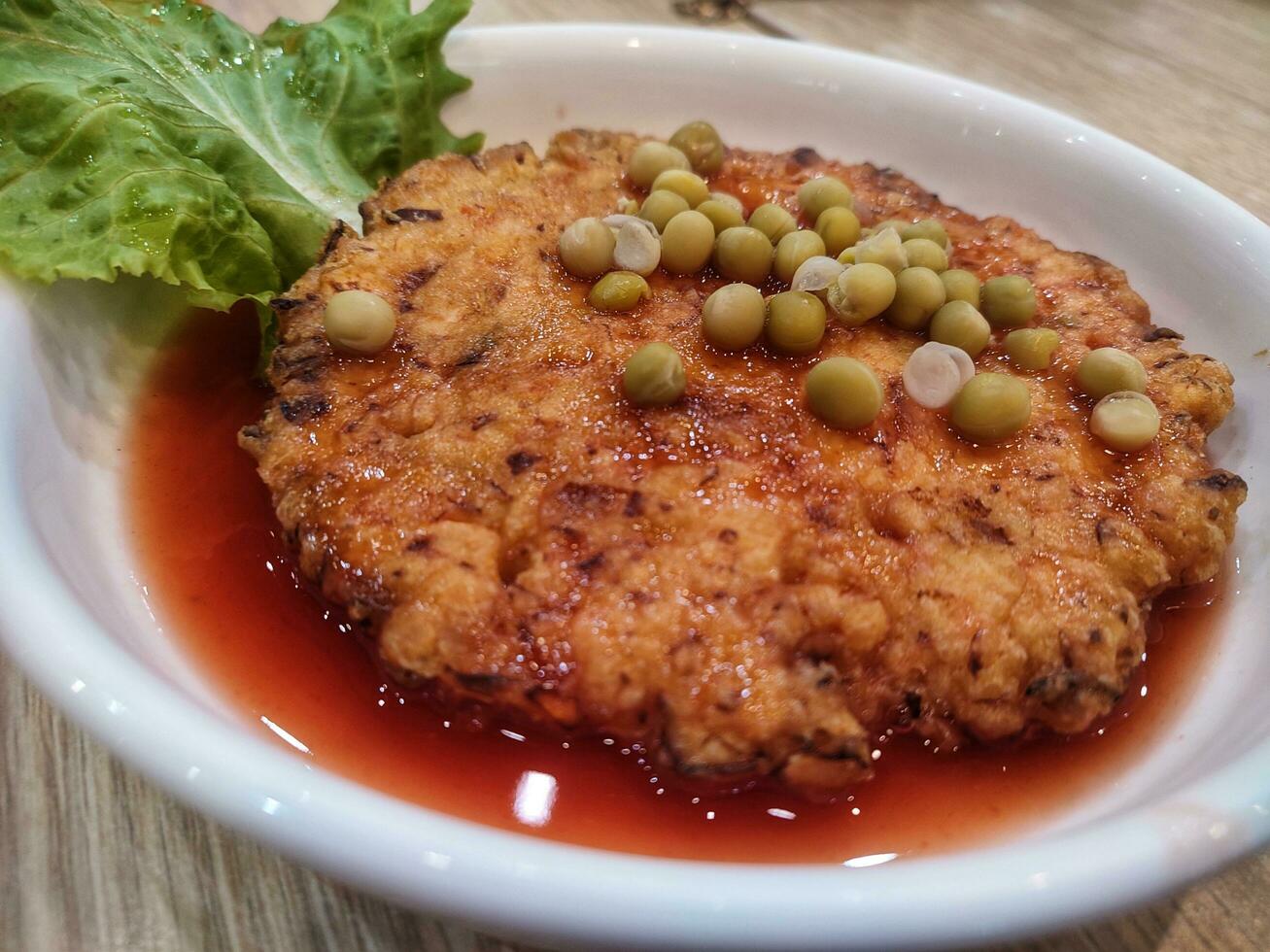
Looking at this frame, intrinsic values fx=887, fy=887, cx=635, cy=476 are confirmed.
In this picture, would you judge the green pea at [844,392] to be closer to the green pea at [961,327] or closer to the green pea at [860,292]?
the green pea at [860,292]

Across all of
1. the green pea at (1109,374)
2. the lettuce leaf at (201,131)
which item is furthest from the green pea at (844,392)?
the lettuce leaf at (201,131)

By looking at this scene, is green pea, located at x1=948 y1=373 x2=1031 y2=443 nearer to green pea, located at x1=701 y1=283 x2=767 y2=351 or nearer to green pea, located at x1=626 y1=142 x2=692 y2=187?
green pea, located at x1=701 y1=283 x2=767 y2=351

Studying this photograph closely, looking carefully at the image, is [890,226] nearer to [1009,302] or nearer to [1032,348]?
[1009,302]

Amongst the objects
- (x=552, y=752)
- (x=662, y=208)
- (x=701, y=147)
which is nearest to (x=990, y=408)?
(x=662, y=208)

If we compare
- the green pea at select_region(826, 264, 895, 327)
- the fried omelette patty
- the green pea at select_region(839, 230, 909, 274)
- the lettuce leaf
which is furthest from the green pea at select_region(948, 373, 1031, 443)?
the lettuce leaf

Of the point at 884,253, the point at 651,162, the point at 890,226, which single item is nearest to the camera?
the point at 884,253
